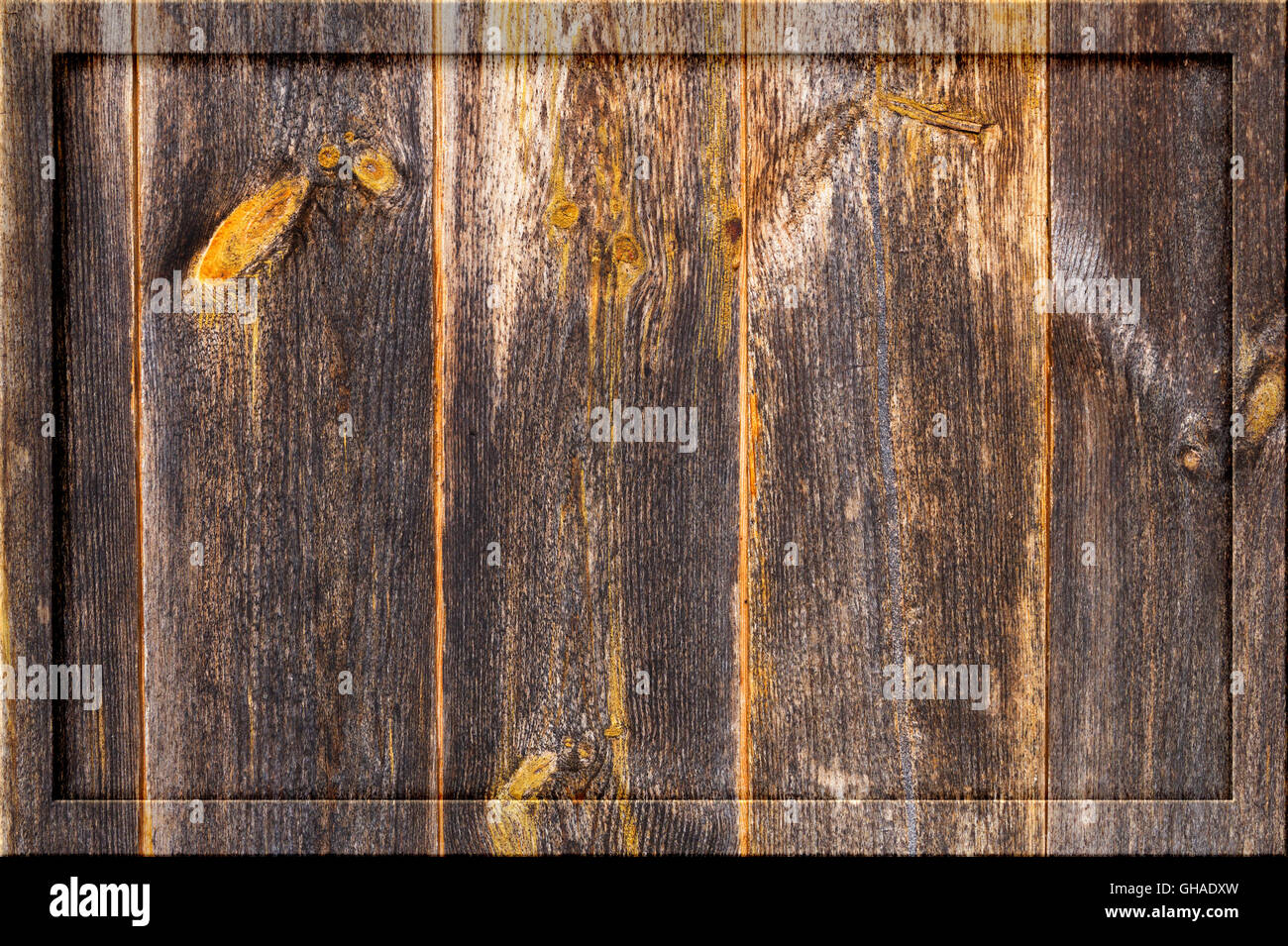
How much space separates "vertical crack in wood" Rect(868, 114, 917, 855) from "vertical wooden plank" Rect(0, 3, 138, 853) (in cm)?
75

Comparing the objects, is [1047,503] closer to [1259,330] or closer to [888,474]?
[888,474]

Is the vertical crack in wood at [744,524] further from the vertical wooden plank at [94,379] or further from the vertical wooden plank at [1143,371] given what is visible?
the vertical wooden plank at [94,379]

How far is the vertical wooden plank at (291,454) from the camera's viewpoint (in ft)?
2.66

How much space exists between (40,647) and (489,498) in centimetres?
48

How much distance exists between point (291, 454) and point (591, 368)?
0.32m

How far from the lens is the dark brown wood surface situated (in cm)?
81

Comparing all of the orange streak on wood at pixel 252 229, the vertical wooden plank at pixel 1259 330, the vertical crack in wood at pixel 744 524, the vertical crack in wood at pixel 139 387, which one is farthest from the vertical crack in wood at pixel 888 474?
the vertical crack in wood at pixel 139 387

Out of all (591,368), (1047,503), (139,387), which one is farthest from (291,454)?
(1047,503)

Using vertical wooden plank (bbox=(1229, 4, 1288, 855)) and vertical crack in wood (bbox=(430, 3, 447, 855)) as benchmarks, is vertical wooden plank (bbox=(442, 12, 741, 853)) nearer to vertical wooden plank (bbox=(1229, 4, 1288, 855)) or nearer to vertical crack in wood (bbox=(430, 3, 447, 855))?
vertical crack in wood (bbox=(430, 3, 447, 855))

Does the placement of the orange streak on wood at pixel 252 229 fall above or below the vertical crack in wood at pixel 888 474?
above

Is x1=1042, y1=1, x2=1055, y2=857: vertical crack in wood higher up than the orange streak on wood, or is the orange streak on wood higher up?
the orange streak on wood

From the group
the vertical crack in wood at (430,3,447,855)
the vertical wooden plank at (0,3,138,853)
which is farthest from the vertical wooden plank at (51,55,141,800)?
the vertical crack in wood at (430,3,447,855)
